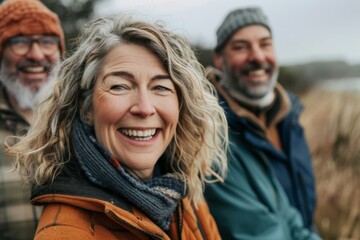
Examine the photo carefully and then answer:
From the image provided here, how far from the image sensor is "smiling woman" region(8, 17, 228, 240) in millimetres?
1737

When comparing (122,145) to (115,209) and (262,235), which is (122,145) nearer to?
(115,209)

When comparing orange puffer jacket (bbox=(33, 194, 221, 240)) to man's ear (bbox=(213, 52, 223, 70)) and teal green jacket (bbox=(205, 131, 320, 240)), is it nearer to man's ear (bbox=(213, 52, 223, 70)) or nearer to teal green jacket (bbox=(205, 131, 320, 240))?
teal green jacket (bbox=(205, 131, 320, 240))

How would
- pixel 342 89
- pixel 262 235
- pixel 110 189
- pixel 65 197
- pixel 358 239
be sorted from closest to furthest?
pixel 65 197 → pixel 110 189 → pixel 262 235 → pixel 358 239 → pixel 342 89

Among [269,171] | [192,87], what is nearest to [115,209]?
[192,87]

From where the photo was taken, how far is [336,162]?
5.39 meters

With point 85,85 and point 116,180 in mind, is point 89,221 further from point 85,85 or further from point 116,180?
point 85,85

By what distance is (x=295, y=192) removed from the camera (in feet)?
10.4

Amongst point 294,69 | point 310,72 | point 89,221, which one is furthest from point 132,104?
point 294,69

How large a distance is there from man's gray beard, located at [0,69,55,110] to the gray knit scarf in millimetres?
868

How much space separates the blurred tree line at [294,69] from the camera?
1041cm

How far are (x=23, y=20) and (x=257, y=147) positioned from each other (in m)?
1.65

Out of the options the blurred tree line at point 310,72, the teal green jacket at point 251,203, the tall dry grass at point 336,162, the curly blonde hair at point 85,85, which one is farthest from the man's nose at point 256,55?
the blurred tree line at point 310,72

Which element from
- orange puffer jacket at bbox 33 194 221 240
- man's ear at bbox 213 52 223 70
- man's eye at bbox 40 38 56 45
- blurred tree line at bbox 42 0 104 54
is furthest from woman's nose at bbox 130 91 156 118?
blurred tree line at bbox 42 0 104 54

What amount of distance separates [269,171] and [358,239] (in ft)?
7.07
